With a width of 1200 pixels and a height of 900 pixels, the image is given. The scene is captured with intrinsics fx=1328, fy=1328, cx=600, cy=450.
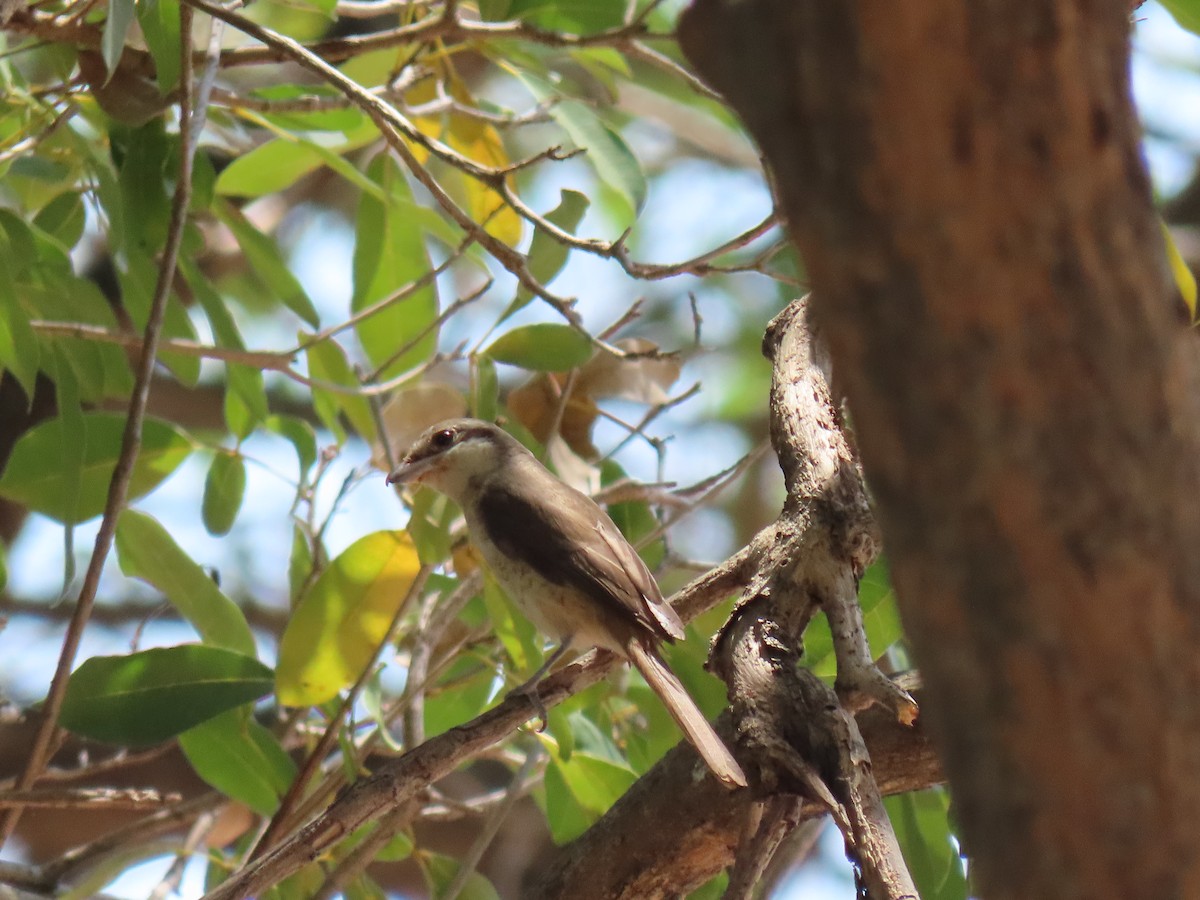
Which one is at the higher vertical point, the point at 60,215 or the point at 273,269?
the point at 60,215

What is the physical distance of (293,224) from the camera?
1065cm

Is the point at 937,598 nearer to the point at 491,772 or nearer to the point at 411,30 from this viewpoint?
the point at 411,30

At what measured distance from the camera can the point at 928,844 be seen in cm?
395

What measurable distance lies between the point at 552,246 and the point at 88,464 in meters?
1.65

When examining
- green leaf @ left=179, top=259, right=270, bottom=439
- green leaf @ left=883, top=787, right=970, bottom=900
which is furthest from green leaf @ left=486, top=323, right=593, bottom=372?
green leaf @ left=883, top=787, right=970, bottom=900

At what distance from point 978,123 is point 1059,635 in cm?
50

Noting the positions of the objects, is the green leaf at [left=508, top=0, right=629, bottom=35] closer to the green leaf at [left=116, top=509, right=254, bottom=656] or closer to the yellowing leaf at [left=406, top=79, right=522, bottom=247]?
the yellowing leaf at [left=406, top=79, right=522, bottom=247]

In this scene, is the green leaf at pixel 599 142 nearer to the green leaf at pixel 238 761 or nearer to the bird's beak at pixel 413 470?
the bird's beak at pixel 413 470

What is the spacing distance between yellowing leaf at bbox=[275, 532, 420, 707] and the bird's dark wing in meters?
0.40

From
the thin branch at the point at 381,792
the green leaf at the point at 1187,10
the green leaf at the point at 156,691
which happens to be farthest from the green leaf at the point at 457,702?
the green leaf at the point at 1187,10

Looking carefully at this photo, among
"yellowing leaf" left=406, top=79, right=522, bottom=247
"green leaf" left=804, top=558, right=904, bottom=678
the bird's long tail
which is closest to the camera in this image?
the bird's long tail

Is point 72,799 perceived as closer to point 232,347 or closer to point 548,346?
point 232,347

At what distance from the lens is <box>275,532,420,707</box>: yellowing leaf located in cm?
400

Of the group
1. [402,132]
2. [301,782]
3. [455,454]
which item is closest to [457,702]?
[455,454]
